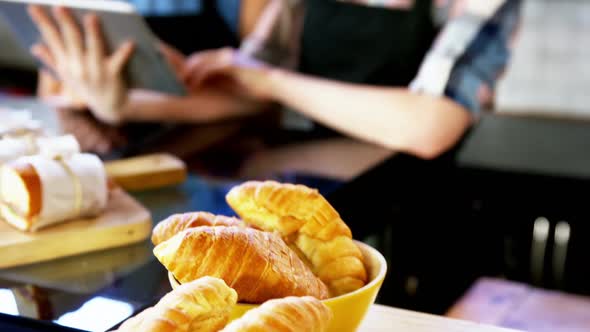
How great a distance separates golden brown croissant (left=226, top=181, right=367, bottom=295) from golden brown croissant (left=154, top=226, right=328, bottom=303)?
61 mm

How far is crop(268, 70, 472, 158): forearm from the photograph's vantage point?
5.25ft

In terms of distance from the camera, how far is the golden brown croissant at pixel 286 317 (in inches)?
16.5

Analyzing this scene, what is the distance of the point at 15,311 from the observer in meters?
0.69

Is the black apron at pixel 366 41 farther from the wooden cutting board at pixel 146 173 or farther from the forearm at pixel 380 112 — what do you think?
the wooden cutting board at pixel 146 173

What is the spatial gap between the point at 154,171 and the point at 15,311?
0.41m

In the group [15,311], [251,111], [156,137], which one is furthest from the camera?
[251,111]

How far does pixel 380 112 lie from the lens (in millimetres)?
1678

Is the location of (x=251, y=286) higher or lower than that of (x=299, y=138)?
higher

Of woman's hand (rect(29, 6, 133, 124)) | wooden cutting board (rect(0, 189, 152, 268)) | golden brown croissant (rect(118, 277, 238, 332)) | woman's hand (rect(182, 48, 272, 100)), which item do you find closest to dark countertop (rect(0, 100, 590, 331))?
wooden cutting board (rect(0, 189, 152, 268))

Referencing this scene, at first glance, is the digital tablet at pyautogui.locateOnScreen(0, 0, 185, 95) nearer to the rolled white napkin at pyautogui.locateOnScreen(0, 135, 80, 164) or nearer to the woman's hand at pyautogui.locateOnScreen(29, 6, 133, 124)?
the woman's hand at pyautogui.locateOnScreen(29, 6, 133, 124)

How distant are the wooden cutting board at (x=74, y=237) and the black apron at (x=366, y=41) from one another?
44.9 inches

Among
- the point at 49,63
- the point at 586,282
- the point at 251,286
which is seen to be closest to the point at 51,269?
the point at 251,286

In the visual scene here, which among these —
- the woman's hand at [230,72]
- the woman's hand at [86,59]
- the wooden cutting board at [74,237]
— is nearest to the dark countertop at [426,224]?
the wooden cutting board at [74,237]

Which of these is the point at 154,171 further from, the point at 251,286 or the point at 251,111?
the point at 251,111
